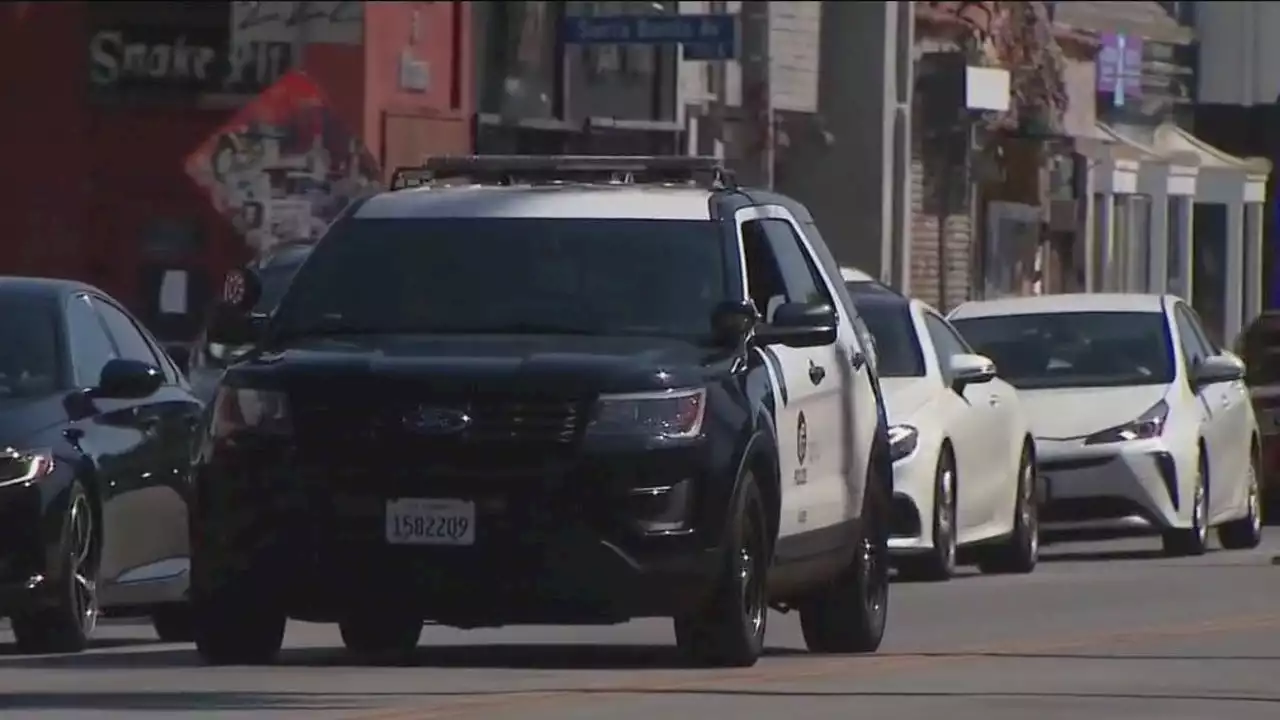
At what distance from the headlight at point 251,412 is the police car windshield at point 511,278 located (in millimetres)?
652

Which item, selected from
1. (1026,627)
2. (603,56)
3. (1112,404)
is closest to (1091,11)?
(603,56)

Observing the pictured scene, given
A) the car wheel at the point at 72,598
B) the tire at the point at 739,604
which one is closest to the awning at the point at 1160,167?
the car wheel at the point at 72,598

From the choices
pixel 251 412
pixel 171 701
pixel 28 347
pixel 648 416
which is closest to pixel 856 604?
pixel 648 416

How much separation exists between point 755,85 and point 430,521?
31.2m

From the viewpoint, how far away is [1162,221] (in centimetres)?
5694

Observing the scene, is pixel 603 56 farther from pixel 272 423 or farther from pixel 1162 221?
pixel 272 423

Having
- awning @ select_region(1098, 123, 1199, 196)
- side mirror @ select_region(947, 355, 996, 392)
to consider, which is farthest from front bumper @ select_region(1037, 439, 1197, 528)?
awning @ select_region(1098, 123, 1199, 196)

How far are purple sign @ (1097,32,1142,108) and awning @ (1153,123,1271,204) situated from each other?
3.93ft

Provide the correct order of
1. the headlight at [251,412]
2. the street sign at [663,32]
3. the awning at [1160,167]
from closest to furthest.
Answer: the headlight at [251,412], the street sign at [663,32], the awning at [1160,167]

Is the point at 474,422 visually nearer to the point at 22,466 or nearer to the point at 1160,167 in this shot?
the point at 22,466

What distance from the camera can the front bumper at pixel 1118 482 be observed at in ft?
77.7

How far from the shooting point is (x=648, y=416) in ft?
42.7

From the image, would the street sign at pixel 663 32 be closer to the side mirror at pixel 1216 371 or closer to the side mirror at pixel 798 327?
the side mirror at pixel 1216 371

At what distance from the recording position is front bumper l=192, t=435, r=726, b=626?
510 inches
